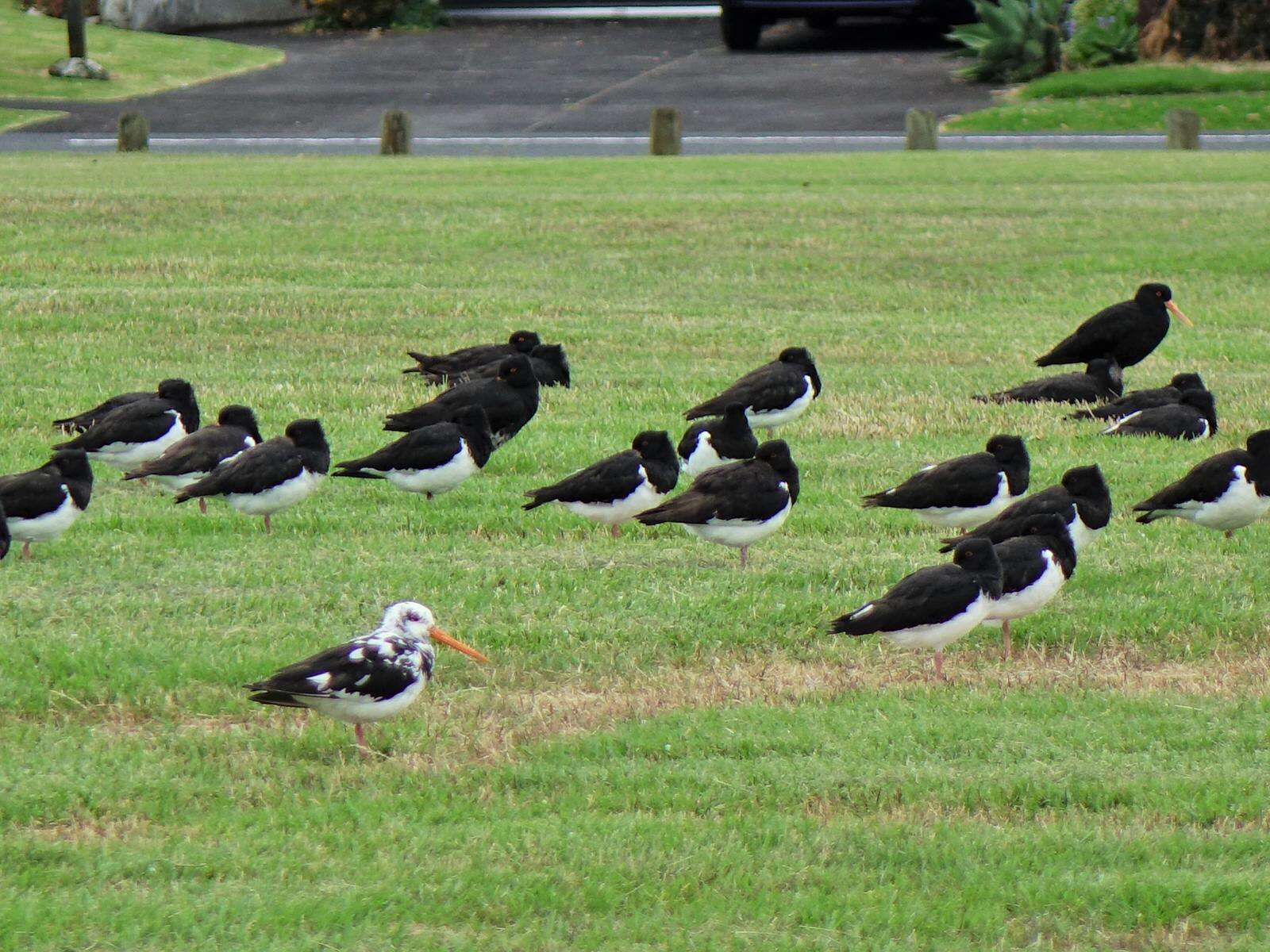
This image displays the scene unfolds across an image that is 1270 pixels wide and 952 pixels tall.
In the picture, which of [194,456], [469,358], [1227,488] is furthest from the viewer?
[469,358]

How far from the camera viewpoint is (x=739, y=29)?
50.0 metres

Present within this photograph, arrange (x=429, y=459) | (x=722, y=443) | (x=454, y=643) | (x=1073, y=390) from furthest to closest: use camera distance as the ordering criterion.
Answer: (x=1073, y=390), (x=722, y=443), (x=429, y=459), (x=454, y=643)

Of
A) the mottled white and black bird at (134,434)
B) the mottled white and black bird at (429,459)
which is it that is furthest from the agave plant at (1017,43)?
the mottled white and black bird at (134,434)

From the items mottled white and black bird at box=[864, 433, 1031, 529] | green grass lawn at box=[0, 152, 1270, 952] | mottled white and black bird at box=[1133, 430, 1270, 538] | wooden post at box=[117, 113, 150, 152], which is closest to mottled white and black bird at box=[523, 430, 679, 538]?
green grass lawn at box=[0, 152, 1270, 952]

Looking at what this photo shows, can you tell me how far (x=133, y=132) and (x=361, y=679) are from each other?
2977cm

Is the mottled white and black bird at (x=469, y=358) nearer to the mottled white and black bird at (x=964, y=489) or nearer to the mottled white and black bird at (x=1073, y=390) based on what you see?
the mottled white and black bird at (x=1073, y=390)

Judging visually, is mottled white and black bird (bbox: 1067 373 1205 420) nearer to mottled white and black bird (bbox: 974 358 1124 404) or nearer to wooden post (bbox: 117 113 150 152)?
mottled white and black bird (bbox: 974 358 1124 404)

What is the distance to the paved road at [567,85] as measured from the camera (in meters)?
40.0

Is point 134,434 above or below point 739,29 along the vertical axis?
below

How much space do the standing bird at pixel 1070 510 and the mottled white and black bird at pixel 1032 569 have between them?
0.94 ft

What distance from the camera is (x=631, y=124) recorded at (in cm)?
3994

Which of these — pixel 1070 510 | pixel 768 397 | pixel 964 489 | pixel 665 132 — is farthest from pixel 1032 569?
pixel 665 132

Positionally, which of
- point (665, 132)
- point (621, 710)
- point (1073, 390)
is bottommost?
point (1073, 390)

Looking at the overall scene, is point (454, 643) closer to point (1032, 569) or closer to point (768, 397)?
point (1032, 569)
